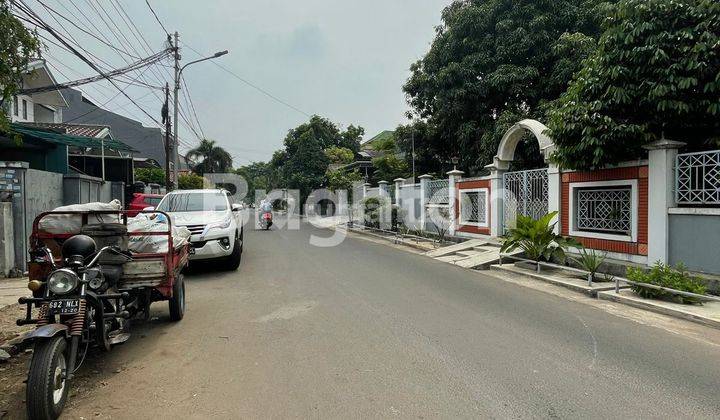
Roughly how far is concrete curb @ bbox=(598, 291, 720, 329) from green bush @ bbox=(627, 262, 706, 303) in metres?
0.18

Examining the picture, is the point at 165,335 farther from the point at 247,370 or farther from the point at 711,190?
the point at 711,190

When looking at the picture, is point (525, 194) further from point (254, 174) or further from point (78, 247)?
point (254, 174)

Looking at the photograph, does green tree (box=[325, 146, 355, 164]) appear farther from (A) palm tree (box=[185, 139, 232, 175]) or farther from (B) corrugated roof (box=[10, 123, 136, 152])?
(B) corrugated roof (box=[10, 123, 136, 152])

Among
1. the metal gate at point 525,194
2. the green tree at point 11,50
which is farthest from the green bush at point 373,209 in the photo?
the green tree at point 11,50

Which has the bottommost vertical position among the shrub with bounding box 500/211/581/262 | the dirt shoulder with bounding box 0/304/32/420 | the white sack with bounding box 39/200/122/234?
the dirt shoulder with bounding box 0/304/32/420

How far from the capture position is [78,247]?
13.8 ft

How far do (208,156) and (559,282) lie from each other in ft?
149

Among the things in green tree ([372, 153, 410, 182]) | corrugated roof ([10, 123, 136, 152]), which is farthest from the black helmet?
green tree ([372, 153, 410, 182])

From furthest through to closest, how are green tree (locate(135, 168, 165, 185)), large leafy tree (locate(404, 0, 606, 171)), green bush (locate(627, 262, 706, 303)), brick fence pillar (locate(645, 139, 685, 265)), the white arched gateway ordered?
green tree (locate(135, 168, 165, 185)) → large leafy tree (locate(404, 0, 606, 171)) → the white arched gateway → brick fence pillar (locate(645, 139, 685, 265)) → green bush (locate(627, 262, 706, 303))

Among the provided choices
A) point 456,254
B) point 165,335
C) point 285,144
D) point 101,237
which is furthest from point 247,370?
point 285,144

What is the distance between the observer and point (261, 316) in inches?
243

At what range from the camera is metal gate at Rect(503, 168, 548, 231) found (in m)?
11.9

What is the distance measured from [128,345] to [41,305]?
147 cm

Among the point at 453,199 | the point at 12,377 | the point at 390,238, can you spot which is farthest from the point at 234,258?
the point at 390,238
